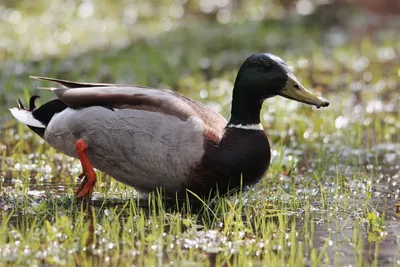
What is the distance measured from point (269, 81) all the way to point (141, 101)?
2.86 ft

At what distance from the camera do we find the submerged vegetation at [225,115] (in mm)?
5031

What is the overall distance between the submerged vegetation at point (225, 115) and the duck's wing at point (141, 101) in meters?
0.57

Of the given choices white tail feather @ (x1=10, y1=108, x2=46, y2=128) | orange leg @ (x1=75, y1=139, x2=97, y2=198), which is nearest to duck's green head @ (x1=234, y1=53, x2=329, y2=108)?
orange leg @ (x1=75, y1=139, x2=97, y2=198)

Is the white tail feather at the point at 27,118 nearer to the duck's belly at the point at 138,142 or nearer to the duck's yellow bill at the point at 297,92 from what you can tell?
the duck's belly at the point at 138,142

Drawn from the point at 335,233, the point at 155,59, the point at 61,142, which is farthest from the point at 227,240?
the point at 155,59

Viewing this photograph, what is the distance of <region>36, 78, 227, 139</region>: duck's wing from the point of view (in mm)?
5949

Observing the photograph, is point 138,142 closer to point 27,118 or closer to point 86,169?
point 86,169

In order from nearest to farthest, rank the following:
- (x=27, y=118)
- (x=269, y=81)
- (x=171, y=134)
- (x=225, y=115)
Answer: (x=171, y=134), (x=269, y=81), (x=27, y=118), (x=225, y=115)

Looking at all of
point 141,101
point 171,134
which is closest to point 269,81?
point 171,134

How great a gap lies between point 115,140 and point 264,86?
1.06 meters

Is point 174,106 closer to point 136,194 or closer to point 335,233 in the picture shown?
point 136,194

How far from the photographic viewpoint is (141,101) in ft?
19.8

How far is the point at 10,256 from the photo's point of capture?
4.76 m

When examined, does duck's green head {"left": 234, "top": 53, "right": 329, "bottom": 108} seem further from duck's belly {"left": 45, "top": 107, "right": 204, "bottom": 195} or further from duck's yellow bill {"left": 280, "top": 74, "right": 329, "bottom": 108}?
duck's belly {"left": 45, "top": 107, "right": 204, "bottom": 195}
